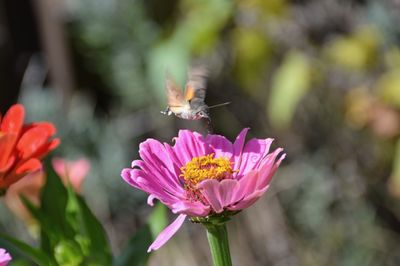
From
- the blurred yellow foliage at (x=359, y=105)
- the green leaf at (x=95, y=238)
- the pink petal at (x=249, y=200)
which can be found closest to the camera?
the pink petal at (x=249, y=200)

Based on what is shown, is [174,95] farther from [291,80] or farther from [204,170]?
[291,80]

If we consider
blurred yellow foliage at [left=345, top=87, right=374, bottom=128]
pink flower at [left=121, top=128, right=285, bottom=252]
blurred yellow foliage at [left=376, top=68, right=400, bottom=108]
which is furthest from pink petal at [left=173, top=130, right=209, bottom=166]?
blurred yellow foliage at [left=345, top=87, right=374, bottom=128]

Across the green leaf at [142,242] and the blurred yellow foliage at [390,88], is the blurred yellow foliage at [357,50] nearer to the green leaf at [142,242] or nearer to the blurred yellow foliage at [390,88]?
the blurred yellow foliage at [390,88]

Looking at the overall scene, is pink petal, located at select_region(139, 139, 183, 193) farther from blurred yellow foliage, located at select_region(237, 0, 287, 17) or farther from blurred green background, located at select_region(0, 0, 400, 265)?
blurred yellow foliage, located at select_region(237, 0, 287, 17)

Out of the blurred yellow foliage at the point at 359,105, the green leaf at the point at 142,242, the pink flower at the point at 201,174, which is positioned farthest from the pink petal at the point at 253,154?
the blurred yellow foliage at the point at 359,105

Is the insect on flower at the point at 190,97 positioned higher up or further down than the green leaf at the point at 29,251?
higher up

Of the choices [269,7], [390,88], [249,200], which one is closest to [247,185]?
[249,200]
